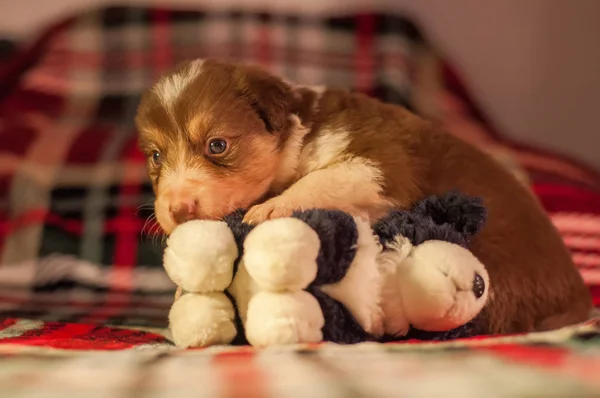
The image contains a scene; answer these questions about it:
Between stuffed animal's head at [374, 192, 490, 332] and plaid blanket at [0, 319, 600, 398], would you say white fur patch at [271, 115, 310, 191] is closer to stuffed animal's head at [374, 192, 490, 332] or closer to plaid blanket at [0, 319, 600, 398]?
stuffed animal's head at [374, 192, 490, 332]

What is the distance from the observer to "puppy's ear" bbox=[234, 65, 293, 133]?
1.36m

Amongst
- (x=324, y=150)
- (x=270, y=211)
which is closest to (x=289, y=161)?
(x=324, y=150)

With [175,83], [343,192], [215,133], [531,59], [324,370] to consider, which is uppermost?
[531,59]

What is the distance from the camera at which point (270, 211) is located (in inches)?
47.2

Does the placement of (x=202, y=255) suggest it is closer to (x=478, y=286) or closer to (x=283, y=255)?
(x=283, y=255)

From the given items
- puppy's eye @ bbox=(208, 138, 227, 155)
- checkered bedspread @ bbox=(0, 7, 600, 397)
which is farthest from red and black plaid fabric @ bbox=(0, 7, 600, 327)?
puppy's eye @ bbox=(208, 138, 227, 155)

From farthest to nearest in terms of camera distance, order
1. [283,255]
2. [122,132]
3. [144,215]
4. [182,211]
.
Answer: [122,132] < [144,215] < [182,211] < [283,255]

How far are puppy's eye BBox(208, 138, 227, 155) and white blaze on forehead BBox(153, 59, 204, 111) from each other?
11cm

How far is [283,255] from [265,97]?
0.47 meters

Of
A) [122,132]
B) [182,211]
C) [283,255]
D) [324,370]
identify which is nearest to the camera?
[324,370]

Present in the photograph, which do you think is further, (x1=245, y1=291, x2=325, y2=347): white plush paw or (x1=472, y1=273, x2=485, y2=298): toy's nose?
(x1=472, y1=273, x2=485, y2=298): toy's nose

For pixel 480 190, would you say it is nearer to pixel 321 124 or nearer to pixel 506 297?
pixel 506 297

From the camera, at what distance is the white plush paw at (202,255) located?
42.0 inches

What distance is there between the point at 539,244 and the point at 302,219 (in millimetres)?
560
